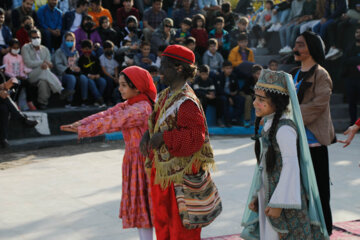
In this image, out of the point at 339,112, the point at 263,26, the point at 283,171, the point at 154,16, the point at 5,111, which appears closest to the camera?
the point at 283,171

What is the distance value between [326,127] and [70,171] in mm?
4343

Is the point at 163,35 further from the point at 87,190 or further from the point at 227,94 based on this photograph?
the point at 87,190

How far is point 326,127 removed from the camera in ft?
14.7

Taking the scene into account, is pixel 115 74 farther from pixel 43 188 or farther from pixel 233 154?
pixel 43 188

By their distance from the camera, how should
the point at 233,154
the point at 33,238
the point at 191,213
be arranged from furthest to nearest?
the point at 233,154 → the point at 33,238 → the point at 191,213

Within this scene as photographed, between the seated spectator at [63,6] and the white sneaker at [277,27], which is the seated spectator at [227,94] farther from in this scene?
the white sneaker at [277,27]

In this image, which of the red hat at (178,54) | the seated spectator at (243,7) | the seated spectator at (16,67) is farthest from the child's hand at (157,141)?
the seated spectator at (243,7)

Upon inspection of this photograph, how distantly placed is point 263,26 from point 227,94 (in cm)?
549

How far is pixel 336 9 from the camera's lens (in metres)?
13.5

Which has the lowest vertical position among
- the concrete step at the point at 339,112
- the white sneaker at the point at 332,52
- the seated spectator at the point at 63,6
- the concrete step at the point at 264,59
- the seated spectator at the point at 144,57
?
the concrete step at the point at 339,112

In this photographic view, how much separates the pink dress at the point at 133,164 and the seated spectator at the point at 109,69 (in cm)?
741

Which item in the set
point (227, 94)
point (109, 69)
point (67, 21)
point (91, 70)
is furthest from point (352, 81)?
point (67, 21)

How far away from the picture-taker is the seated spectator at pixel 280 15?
1537 centimetres

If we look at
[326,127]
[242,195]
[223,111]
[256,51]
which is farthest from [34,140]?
[256,51]
